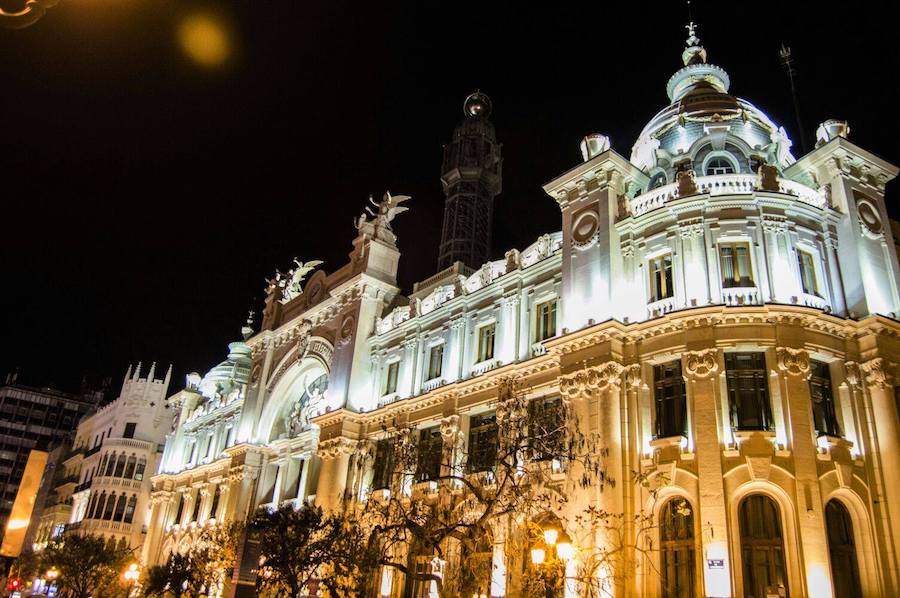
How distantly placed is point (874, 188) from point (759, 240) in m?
6.97

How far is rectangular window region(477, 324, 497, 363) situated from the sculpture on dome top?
13.4 metres

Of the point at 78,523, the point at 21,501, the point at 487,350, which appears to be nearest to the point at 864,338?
the point at 487,350

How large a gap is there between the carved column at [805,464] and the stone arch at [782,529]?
0.22 meters

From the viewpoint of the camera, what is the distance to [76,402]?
124625mm

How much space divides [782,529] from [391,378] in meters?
23.8

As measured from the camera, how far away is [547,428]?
92.8 ft

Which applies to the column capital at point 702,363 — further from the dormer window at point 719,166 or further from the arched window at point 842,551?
the dormer window at point 719,166

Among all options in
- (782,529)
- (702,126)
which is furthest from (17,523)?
(702,126)

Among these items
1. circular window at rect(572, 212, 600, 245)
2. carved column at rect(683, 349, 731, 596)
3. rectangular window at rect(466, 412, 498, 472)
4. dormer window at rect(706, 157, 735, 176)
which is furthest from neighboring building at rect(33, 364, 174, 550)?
dormer window at rect(706, 157, 735, 176)

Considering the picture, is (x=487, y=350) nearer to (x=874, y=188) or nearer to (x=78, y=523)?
(x=874, y=188)

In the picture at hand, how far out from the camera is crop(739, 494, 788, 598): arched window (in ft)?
76.5

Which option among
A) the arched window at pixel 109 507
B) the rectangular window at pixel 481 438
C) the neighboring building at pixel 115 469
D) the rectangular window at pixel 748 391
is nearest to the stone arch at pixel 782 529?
the rectangular window at pixel 748 391

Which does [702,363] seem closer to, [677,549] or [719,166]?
[677,549]

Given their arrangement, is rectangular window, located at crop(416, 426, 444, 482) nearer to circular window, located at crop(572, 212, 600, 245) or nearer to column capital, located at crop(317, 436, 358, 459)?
column capital, located at crop(317, 436, 358, 459)
